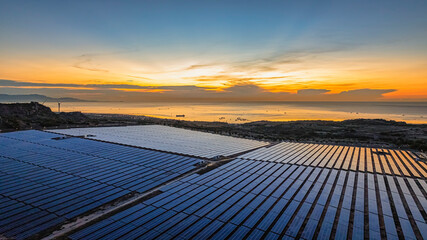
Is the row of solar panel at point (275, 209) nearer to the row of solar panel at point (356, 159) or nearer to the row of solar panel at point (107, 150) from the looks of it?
the row of solar panel at point (356, 159)

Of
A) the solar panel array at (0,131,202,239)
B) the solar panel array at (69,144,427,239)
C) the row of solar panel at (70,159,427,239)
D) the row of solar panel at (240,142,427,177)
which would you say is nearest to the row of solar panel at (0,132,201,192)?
the solar panel array at (0,131,202,239)

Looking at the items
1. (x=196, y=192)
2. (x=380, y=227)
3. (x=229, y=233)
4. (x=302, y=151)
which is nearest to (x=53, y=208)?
(x=196, y=192)

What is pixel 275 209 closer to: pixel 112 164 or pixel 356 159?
pixel 112 164

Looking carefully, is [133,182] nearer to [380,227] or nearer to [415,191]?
[380,227]

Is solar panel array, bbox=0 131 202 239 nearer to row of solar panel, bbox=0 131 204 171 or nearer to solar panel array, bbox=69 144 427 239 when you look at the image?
row of solar panel, bbox=0 131 204 171

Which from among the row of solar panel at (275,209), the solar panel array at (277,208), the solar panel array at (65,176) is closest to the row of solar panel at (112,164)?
the solar panel array at (65,176)

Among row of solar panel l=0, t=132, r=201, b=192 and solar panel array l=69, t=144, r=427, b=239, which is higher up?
solar panel array l=69, t=144, r=427, b=239

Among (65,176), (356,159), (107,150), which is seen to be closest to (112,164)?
(65,176)
